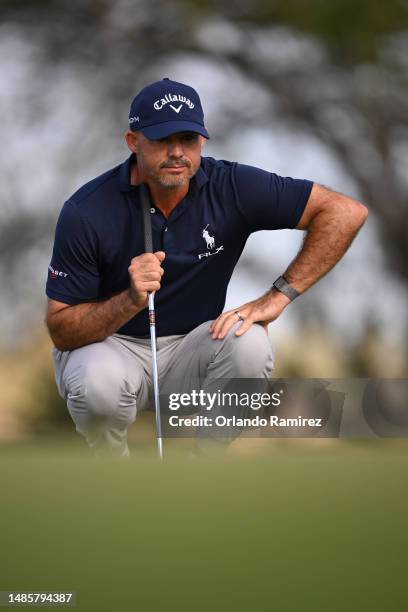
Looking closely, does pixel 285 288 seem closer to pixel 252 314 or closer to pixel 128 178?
pixel 252 314

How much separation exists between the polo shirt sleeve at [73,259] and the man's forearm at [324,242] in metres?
0.72

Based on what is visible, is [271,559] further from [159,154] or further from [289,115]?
[289,115]

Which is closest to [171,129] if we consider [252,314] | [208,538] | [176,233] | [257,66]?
[176,233]

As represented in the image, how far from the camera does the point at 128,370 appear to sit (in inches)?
146

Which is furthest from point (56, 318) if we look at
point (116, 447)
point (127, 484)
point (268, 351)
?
point (127, 484)

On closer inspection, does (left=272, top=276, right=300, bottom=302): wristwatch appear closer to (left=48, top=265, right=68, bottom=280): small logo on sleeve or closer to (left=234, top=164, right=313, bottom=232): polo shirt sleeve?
(left=234, top=164, right=313, bottom=232): polo shirt sleeve

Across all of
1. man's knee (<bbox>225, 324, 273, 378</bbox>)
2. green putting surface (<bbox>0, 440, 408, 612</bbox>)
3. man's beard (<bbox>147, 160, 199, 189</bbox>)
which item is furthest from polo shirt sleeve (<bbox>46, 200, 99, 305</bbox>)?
green putting surface (<bbox>0, 440, 408, 612</bbox>)

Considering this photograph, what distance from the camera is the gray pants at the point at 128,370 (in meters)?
3.63

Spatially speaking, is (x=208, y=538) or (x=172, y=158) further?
(x=172, y=158)

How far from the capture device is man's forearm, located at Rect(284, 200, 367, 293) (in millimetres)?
3848

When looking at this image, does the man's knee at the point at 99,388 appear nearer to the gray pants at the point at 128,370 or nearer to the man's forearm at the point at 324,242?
the gray pants at the point at 128,370

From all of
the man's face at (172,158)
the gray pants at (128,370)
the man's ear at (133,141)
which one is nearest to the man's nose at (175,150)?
the man's face at (172,158)

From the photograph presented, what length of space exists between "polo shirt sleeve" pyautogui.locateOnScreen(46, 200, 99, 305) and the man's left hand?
17.6 inches

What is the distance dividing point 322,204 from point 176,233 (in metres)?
0.52
